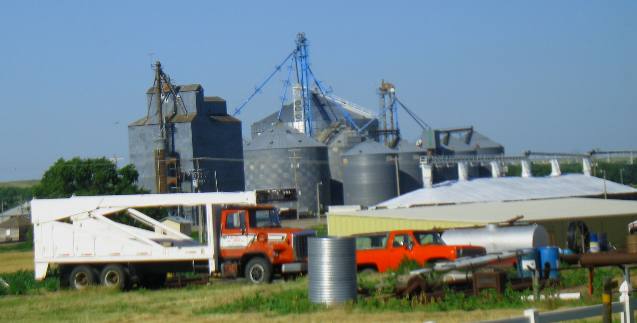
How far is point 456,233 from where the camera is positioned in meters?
31.8

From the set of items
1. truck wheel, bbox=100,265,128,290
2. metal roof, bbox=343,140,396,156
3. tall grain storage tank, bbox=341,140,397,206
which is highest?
metal roof, bbox=343,140,396,156

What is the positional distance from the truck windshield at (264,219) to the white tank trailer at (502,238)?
5.04 metres

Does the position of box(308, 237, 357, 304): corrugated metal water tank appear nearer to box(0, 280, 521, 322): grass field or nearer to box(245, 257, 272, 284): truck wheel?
box(0, 280, 521, 322): grass field

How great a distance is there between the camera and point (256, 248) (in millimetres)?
29312

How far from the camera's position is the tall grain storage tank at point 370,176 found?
97769 mm

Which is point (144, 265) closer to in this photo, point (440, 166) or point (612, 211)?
point (612, 211)

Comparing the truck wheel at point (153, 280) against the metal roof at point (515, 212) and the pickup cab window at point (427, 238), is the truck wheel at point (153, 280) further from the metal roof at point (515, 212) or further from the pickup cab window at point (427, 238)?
the metal roof at point (515, 212)

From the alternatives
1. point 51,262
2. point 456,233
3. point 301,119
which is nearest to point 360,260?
point 456,233

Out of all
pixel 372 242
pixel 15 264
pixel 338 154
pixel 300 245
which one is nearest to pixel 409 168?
pixel 338 154

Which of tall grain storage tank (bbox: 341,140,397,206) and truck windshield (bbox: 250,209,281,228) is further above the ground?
tall grain storage tank (bbox: 341,140,397,206)

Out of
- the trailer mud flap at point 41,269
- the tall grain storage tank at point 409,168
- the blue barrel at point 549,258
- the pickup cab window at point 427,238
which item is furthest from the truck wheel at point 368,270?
the tall grain storage tank at point 409,168

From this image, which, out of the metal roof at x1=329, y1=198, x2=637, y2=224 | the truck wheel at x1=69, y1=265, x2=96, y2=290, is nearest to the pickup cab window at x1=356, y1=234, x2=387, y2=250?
the truck wheel at x1=69, y1=265, x2=96, y2=290

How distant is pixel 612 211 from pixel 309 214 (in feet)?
189

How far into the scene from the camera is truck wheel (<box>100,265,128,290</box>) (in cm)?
2976
